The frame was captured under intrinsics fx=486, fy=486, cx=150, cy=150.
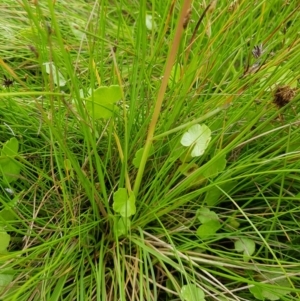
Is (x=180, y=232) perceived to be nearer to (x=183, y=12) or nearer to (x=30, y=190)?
(x=30, y=190)

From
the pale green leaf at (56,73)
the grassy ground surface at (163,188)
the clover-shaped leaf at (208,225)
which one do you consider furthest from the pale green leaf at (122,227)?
the pale green leaf at (56,73)

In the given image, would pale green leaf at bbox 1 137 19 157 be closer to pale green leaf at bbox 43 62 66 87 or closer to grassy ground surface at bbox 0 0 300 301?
grassy ground surface at bbox 0 0 300 301

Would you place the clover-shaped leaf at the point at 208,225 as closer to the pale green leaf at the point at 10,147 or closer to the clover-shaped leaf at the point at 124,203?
the clover-shaped leaf at the point at 124,203

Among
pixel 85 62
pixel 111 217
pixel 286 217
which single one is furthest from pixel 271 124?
pixel 85 62

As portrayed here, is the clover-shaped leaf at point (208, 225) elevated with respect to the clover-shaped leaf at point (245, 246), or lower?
elevated

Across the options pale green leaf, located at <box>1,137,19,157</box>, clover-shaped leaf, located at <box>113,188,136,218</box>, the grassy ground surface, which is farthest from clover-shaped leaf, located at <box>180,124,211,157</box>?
pale green leaf, located at <box>1,137,19,157</box>
